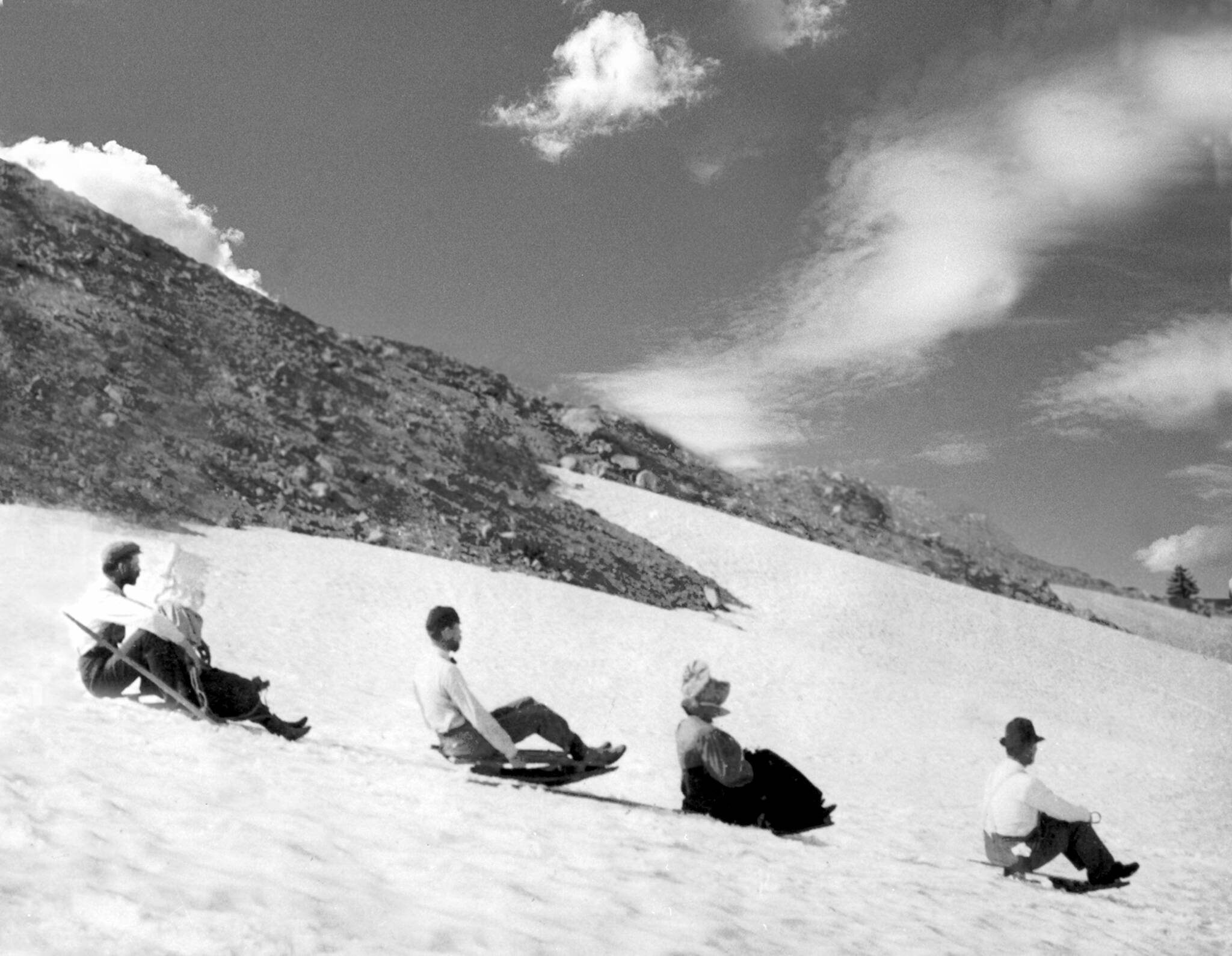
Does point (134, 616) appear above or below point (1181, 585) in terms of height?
→ below

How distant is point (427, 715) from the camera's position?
23.3 feet

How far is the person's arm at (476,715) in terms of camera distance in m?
6.77

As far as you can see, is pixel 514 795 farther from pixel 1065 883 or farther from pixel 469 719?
pixel 1065 883

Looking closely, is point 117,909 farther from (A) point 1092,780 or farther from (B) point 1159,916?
(A) point 1092,780

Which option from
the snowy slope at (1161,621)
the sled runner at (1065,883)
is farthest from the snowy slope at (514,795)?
the snowy slope at (1161,621)

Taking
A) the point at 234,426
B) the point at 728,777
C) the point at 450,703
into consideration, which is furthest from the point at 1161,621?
the point at 450,703

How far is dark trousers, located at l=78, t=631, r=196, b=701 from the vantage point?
6996mm

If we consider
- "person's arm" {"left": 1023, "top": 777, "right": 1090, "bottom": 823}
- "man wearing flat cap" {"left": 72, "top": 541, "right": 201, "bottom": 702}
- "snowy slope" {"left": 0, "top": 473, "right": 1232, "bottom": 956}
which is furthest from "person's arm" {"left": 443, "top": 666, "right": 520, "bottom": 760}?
"person's arm" {"left": 1023, "top": 777, "right": 1090, "bottom": 823}

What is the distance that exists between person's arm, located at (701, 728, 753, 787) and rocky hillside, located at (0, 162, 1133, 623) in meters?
18.0

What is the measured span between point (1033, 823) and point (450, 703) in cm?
368

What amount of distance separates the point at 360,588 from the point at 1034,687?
52.4ft

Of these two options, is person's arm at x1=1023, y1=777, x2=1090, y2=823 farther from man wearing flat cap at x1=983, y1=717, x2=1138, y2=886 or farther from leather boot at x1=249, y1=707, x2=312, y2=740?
leather boot at x1=249, y1=707, x2=312, y2=740

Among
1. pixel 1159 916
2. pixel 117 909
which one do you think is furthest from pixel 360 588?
pixel 117 909

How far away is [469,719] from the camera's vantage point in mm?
6852
